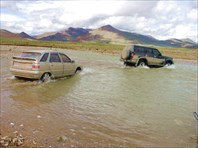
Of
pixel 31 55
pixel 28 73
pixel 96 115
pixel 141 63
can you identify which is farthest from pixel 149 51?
pixel 96 115

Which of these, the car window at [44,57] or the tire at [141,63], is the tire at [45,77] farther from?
the tire at [141,63]

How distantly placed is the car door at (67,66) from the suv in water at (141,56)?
8347mm

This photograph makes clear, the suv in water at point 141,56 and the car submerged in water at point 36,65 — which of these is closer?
the car submerged in water at point 36,65

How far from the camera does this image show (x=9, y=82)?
1306 cm

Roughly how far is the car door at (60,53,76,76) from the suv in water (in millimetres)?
8347

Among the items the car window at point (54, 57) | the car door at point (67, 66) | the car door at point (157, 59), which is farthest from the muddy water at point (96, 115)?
the car door at point (157, 59)

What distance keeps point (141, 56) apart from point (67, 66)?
10284 millimetres

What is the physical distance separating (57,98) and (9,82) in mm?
A: 3666

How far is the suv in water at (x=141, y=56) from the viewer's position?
23516 millimetres

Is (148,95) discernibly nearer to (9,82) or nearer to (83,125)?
(83,125)

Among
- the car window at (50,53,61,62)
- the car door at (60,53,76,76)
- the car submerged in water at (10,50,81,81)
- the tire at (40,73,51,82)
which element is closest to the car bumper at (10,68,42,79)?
the car submerged in water at (10,50,81,81)

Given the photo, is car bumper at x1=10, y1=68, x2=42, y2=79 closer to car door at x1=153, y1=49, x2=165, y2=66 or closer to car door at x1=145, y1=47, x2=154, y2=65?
car door at x1=145, y1=47, x2=154, y2=65

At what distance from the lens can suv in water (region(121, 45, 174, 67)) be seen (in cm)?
2352

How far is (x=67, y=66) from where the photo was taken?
15.3 m
